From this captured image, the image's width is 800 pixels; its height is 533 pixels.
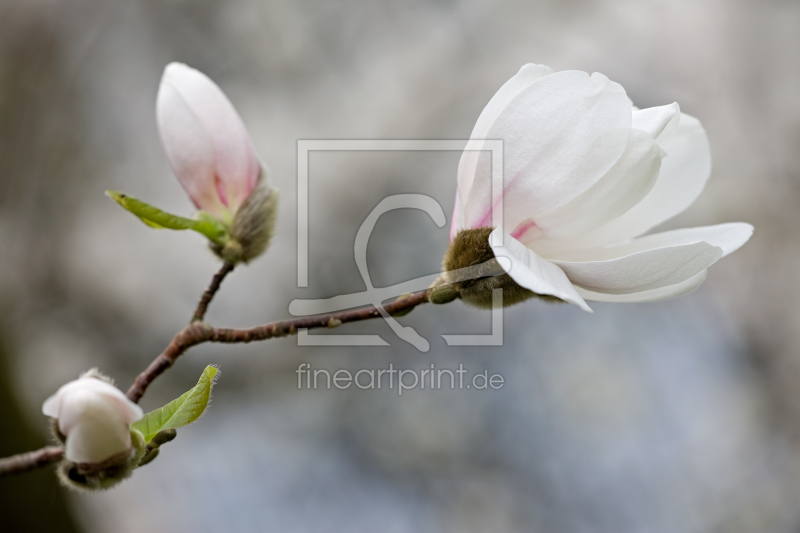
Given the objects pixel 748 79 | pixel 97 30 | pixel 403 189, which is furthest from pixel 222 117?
pixel 748 79

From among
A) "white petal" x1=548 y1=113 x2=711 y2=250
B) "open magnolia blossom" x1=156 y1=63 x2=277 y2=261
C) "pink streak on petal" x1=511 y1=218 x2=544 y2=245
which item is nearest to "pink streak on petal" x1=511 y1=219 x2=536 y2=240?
"pink streak on petal" x1=511 y1=218 x2=544 y2=245

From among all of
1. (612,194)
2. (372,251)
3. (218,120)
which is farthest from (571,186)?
(372,251)

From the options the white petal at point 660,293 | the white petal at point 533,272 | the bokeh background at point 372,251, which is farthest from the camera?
the bokeh background at point 372,251

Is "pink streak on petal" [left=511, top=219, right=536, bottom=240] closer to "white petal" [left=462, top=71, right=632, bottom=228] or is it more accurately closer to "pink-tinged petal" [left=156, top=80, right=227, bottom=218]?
"white petal" [left=462, top=71, right=632, bottom=228]

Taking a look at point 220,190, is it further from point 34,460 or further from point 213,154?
point 34,460

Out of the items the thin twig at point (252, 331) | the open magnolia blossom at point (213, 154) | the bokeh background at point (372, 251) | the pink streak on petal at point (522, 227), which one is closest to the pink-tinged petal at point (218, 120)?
the open magnolia blossom at point (213, 154)

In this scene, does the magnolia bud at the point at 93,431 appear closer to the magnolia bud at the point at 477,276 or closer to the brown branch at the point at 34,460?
the brown branch at the point at 34,460

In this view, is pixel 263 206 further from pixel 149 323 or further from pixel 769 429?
pixel 769 429
